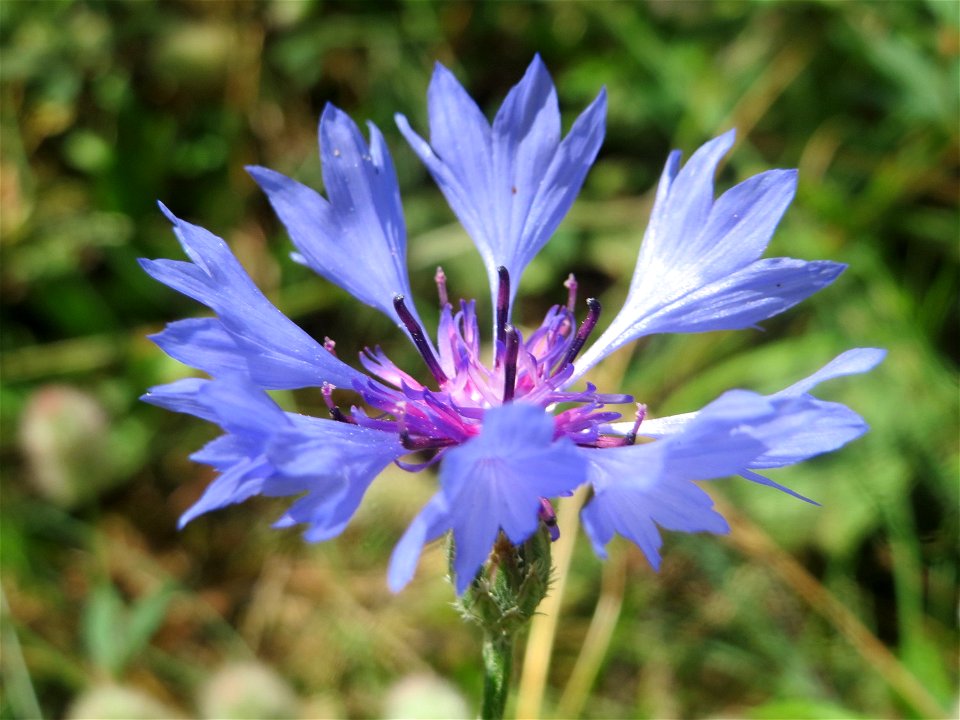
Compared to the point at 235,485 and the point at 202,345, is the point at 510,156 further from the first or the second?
the point at 235,485

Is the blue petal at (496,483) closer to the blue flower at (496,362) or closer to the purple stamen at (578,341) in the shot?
the blue flower at (496,362)

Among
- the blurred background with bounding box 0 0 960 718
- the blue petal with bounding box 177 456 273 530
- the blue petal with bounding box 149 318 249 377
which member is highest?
the blue petal with bounding box 149 318 249 377

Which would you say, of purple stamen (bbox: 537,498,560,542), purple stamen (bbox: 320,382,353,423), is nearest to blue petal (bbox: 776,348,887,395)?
purple stamen (bbox: 537,498,560,542)

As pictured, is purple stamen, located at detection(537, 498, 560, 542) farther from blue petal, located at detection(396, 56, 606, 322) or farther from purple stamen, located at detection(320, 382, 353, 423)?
blue petal, located at detection(396, 56, 606, 322)

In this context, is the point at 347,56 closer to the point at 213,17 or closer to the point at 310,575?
the point at 213,17

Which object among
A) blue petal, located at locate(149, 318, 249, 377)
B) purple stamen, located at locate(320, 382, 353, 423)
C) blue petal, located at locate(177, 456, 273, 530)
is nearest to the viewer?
blue petal, located at locate(177, 456, 273, 530)
